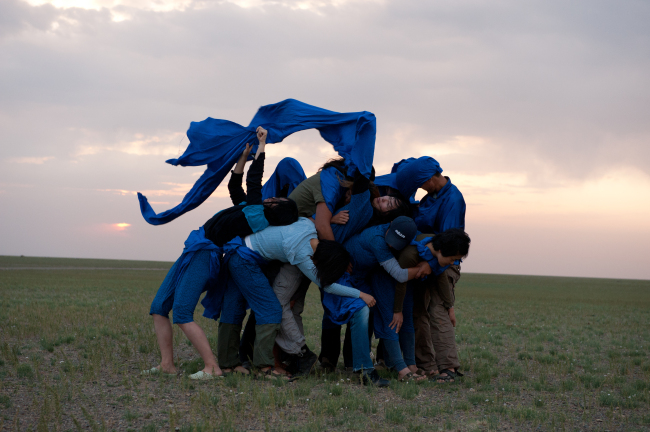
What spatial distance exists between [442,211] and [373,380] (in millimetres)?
2045

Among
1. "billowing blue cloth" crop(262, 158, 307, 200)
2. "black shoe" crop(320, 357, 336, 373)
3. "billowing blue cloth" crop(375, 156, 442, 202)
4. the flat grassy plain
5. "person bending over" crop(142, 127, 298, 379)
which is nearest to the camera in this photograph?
the flat grassy plain

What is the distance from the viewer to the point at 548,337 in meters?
11.3

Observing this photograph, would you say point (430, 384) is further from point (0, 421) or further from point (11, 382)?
point (11, 382)

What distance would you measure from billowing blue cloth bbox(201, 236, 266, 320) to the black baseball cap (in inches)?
54.9

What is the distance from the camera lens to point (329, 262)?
18.4 ft

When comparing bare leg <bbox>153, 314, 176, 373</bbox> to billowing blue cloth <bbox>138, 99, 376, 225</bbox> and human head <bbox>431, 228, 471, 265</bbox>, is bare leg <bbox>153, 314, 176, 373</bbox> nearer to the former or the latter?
billowing blue cloth <bbox>138, 99, 376, 225</bbox>

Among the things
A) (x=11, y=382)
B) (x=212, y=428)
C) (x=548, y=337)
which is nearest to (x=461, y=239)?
(x=212, y=428)

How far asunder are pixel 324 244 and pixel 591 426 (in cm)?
296

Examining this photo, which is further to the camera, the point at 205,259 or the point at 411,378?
the point at 411,378

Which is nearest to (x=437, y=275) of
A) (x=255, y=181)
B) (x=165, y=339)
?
(x=255, y=181)

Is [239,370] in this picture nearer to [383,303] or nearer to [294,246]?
[294,246]

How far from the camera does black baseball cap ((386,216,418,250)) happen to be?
5602 millimetres

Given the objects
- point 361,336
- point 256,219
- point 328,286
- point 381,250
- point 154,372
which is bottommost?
point 154,372

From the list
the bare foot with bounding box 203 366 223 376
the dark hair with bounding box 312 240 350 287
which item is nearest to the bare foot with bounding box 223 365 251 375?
the bare foot with bounding box 203 366 223 376
